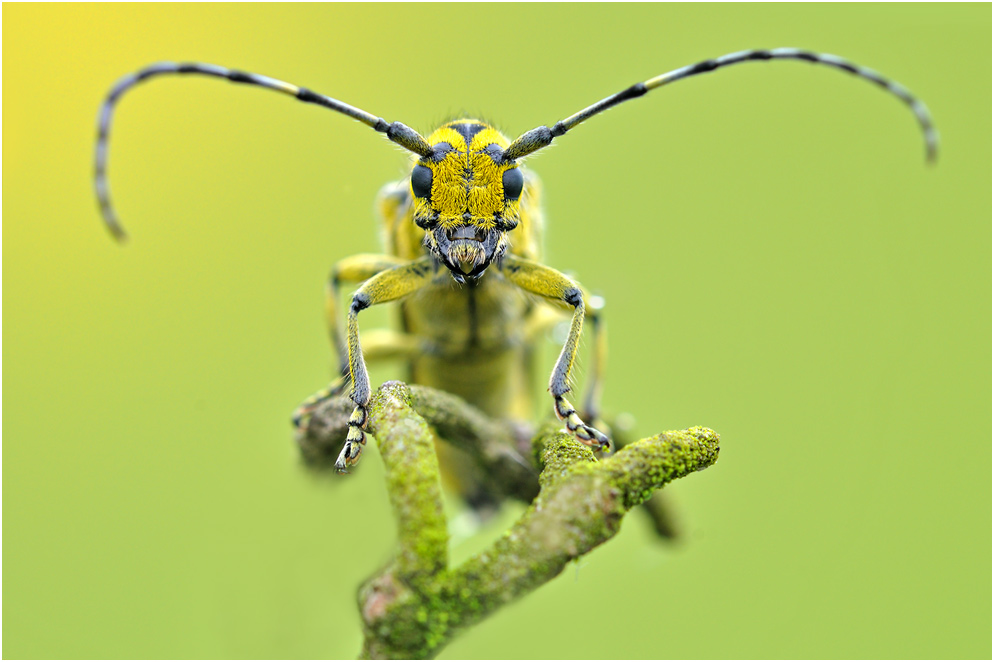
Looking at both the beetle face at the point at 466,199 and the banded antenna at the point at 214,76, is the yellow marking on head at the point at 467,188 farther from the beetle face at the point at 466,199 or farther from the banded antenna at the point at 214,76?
the banded antenna at the point at 214,76

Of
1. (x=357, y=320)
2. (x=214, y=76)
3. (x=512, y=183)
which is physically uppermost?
(x=214, y=76)

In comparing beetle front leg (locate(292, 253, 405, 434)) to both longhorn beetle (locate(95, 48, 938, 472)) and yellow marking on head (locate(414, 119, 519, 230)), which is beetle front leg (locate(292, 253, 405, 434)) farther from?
yellow marking on head (locate(414, 119, 519, 230))

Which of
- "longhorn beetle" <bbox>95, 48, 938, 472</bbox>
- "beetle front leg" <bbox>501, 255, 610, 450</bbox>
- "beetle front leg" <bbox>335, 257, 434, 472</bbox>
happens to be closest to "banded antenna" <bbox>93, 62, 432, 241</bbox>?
"longhorn beetle" <bbox>95, 48, 938, 472</bbox>

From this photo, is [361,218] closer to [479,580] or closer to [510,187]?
[510,187]

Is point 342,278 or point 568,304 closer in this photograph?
point 568,304

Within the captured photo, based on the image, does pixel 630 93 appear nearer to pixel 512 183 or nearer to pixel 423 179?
pixel 512 183

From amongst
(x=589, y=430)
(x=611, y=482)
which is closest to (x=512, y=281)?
(x=589, y=430)

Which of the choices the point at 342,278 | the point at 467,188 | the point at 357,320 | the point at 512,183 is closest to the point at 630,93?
the point at 512,183

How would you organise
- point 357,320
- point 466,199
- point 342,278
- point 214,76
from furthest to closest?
point 342,278, point 357,320, point 466,199, point 214,76
